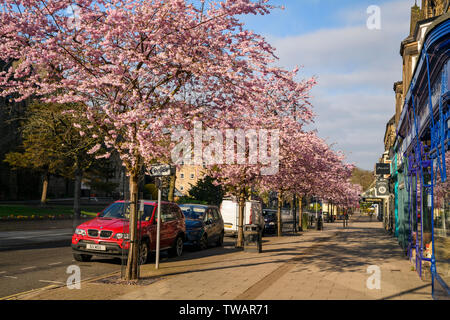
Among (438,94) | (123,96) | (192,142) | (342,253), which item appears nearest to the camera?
(438,94)

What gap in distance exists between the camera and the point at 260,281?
34.5ft

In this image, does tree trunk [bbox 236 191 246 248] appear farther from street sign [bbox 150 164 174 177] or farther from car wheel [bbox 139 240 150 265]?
street sign [bbox 150 164 174 177]

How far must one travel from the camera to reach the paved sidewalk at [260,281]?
8586mm

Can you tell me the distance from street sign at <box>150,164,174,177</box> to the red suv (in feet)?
3.58

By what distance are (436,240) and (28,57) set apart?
893 centimetres

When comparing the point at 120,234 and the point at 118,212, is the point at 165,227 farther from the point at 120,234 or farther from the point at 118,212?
the point at 120,234

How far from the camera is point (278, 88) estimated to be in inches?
899

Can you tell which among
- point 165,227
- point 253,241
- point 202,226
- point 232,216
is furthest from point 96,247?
point 232,216

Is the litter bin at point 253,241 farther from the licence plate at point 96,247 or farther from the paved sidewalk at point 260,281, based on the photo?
the licence plate at point 96,247

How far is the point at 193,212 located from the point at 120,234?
24.1 ft

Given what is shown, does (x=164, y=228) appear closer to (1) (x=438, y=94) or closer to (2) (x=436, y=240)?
(2) (x=436, y=240)

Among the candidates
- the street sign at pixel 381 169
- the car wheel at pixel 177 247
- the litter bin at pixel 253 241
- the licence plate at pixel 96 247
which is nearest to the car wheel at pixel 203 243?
the litter bin at pixel 253 241

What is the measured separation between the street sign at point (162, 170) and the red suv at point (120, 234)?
1.09 meters

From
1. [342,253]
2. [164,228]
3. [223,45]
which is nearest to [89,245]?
[164,228]
